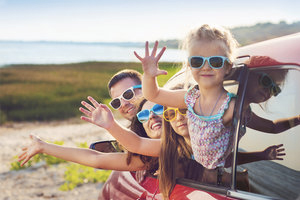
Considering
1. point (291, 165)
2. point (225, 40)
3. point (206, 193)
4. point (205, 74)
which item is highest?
point (225, 40)

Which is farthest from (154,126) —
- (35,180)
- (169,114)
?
(35,180)

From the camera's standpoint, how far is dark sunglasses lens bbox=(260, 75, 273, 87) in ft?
6.11

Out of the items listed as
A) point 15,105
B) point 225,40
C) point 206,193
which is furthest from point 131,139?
point 15,105

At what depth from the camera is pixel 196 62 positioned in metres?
2.01

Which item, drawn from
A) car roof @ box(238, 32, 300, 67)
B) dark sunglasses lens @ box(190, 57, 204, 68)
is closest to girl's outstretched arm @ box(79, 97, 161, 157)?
dark sunglasses lens @ box(190, 57, 204, 68)

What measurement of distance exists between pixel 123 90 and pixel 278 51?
1.44m

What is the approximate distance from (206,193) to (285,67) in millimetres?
698

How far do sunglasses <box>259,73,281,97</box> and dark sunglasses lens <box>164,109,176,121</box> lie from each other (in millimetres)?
542

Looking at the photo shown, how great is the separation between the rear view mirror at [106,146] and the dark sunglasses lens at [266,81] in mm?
1229

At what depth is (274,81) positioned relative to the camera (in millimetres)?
1841

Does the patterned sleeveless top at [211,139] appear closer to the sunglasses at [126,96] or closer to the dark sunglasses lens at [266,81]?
the dark sunglasses lens at [266,81]

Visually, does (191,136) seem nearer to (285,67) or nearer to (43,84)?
(285,67)

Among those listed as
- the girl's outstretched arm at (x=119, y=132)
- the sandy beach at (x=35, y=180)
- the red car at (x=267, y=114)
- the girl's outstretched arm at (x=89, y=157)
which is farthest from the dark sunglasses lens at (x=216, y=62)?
the sandy beach at (x=35, y=180)

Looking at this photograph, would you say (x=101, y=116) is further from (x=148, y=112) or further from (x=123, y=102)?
(x=123, y=102)
